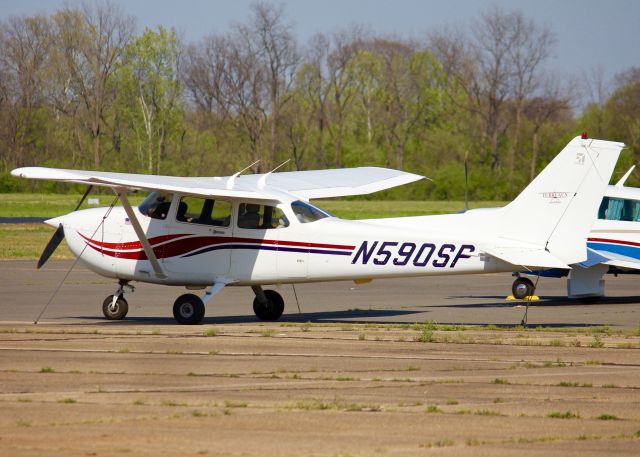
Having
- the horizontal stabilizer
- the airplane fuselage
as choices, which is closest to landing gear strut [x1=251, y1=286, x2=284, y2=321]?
the airplane fuselage

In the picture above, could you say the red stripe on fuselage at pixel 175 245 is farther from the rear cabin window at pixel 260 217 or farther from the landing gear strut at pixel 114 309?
the landing gear strut at pixel 114 309

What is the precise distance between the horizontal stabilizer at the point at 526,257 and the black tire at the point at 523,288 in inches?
199

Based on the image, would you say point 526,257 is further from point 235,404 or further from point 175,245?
point 235,404

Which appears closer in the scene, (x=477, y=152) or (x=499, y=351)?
(x=499, y=351)

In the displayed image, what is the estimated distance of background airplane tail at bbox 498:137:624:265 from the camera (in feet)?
46.1

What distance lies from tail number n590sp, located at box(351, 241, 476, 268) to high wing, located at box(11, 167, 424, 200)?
1520 millimetres

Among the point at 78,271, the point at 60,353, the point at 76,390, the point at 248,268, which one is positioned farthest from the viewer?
the point at 78,271

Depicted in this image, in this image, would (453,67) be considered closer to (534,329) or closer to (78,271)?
(78,271)

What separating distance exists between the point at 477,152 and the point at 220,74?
21584mm

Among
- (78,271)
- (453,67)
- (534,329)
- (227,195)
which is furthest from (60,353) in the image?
(453,67)

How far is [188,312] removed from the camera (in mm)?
14602

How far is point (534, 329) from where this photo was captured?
13836 millimetres

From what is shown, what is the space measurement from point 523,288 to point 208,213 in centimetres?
676

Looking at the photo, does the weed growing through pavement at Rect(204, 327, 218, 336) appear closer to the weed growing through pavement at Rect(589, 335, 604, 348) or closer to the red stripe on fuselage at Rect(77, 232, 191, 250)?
the red stripe on fuselage at Rect(77, 232, 191, 250)
